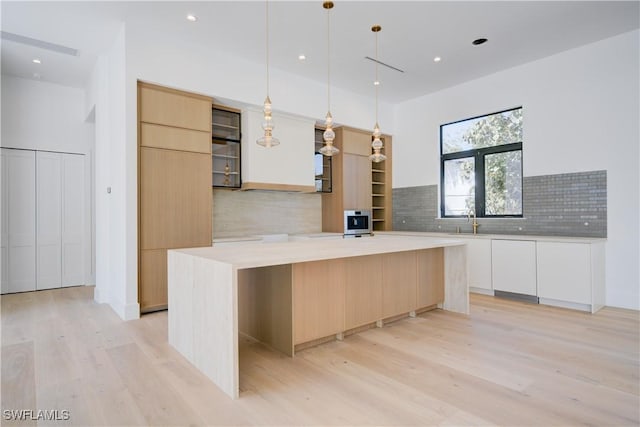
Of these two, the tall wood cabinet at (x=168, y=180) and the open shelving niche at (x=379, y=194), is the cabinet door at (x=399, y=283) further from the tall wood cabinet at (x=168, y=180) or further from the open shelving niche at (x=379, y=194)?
the open shelving niche at (x=379, y=194)

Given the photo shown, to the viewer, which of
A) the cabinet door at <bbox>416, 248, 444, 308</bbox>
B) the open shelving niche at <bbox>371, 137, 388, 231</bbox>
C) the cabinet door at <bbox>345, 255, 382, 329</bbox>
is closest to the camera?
the cabinet door at <bbox>345, 255, 382, 329</bbox>

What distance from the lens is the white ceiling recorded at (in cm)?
333

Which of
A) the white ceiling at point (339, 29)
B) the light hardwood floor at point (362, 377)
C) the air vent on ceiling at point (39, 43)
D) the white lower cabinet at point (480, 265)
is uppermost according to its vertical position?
the white ceiling at point (339, 29)

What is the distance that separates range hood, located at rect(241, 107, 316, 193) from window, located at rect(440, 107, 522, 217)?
2198 mm

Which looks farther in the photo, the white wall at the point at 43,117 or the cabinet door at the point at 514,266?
the white wall at the point at 43,117

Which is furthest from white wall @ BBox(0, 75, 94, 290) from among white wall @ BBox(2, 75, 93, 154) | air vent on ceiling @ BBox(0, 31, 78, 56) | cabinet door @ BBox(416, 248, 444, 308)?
cabinet door @ BBox(416, 248, 444, 308)

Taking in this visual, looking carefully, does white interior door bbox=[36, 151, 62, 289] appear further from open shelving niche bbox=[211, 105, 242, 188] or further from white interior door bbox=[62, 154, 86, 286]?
open shelving niche bbox=[211, 105, 242, 188]

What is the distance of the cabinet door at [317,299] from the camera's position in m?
2.59

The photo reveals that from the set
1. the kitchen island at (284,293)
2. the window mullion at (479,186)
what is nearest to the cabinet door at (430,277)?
the kitchen island at (284,293)

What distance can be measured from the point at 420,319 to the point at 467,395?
1.49 metres

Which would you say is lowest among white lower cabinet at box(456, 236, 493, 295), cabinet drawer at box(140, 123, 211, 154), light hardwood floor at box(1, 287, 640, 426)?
light hardwood floor at box(1, 287, 640, 426)

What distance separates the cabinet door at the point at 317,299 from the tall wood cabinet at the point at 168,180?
195 cm

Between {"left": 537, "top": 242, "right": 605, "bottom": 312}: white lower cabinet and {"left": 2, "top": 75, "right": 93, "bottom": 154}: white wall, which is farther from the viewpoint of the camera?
{"left": 2, "top": 75, "right": 93, "bottom": 154}: white wall

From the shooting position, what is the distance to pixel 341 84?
17.6 ft
